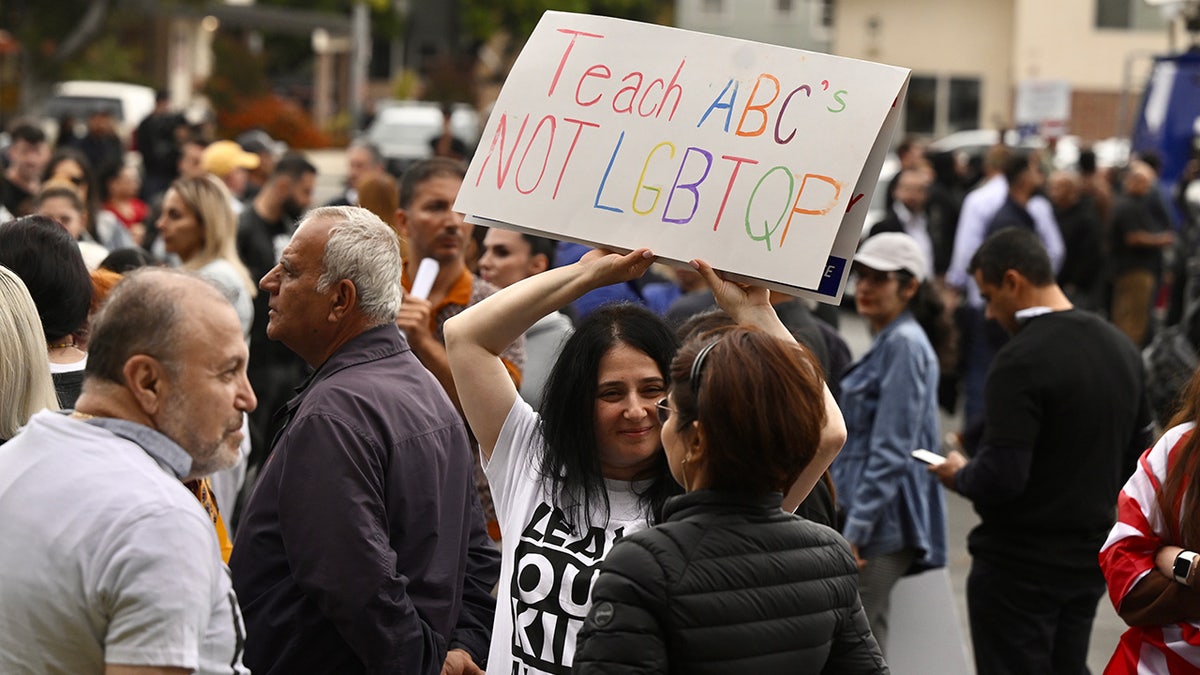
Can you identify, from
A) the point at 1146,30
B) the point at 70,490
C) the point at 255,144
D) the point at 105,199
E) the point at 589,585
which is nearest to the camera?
the point at 70,490

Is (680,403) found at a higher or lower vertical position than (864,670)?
higher

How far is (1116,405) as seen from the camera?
17.7 feet

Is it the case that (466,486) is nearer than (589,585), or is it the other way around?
(589,585)

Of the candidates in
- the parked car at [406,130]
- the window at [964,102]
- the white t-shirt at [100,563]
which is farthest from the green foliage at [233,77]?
the white t-shirt at [100,563]

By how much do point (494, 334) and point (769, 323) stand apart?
628mm

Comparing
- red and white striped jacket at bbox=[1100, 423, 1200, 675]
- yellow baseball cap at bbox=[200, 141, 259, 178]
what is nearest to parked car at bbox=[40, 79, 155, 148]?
yellow baseball cap at bbox=[200, 141, 259, 178]

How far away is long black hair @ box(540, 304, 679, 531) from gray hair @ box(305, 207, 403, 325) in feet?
1.54

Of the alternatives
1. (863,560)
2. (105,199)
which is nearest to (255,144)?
(105,199)

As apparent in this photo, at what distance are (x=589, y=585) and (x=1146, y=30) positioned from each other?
4276 cm

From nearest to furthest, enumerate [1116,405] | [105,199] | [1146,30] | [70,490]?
1. [70,490]
2. [1116,405]
3. [105,199]
4. [1146,30]

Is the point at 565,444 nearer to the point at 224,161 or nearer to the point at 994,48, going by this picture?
the point at 224,161

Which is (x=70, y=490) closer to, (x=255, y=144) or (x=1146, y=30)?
(x=255, y=144)

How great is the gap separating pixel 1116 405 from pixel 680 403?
3.05m

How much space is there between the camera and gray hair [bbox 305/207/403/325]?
3650 mm
